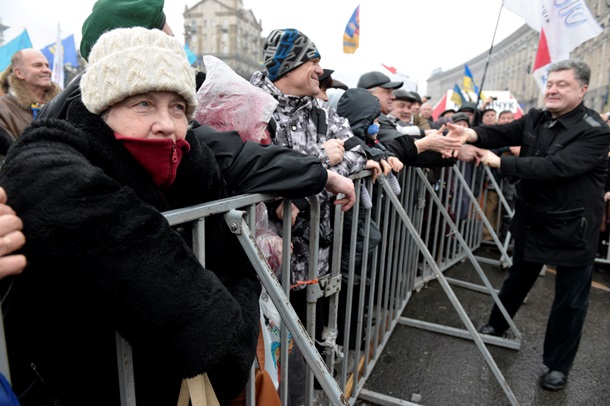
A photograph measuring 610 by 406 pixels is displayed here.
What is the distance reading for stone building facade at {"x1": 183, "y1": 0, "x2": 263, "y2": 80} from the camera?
84.7m

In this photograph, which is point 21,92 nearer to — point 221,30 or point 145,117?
point 145,117

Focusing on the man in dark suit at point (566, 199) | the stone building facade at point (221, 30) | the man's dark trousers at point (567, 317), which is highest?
the stone building facade at point (221, 30)

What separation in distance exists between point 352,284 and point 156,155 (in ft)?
5.66

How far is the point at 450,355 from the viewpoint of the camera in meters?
3.69

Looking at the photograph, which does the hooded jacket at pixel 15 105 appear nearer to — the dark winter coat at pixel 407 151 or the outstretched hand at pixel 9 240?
the dark winter coat at pixel 407 151

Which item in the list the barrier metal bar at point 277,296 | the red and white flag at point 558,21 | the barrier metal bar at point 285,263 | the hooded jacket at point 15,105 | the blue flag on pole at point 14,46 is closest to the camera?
the barrier metal bar at point 277,296

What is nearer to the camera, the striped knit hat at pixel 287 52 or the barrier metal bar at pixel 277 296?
the barrier metal bar at pixel 277 296

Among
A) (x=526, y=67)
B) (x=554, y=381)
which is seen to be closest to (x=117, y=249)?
(x=554, y=381)

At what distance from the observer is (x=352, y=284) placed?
2.68 metres

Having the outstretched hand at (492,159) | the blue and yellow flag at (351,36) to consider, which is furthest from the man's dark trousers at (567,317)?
the blue and yellow flag at (351,36)

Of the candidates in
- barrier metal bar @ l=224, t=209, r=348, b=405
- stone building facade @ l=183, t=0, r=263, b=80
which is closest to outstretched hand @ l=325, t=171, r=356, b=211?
barrier metal bar @ l=224, t=209, r=348, b=405

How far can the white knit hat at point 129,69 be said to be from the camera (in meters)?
1.25

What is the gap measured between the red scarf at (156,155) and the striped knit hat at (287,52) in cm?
150

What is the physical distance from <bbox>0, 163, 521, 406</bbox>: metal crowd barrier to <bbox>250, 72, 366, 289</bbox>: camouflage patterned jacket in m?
0.13
